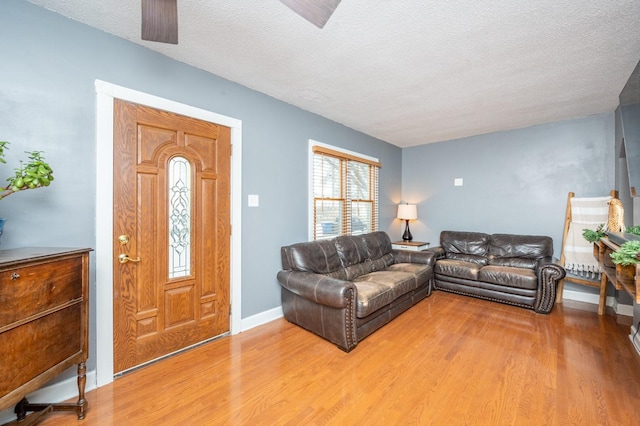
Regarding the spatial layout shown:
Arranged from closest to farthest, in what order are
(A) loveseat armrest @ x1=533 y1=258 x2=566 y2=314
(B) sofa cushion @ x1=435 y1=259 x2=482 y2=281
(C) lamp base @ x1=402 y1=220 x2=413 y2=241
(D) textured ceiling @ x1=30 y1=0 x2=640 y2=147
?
(D) textured ceiling @ x1=30 y1=0 x2=640 y2=147 → (A) loveseat armrest @ x1=533 y1=258 x2=566 y2=314 → (B) sofa cushion @ x1=435 y1=259 x2=482 y2=281 → (C) lamp base @ x1=402 y1=220 x2=413 y2=241

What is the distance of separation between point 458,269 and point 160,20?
418 centimetres

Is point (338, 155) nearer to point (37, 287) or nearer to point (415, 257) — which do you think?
point (415, 257)

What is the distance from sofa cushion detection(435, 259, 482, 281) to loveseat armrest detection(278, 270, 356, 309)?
209cm

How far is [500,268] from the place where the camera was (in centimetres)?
362

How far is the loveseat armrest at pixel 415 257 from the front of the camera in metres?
3.90

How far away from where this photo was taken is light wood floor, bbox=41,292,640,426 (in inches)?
64.6

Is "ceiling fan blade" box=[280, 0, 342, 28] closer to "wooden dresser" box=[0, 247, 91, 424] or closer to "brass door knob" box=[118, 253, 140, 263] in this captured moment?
"wooden dresser" box=[0, 247, 91, 424]

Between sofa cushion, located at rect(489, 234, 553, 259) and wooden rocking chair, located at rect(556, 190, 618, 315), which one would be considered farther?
sofa cushion, located at rect(489, 234, 553, 259)

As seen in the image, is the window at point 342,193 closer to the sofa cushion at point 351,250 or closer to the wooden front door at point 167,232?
the sofa cushion at point 351,250

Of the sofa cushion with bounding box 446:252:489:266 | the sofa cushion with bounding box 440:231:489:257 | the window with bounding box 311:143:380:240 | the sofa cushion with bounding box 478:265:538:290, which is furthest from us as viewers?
the sofa cushion with bounding box 440:231:489:257

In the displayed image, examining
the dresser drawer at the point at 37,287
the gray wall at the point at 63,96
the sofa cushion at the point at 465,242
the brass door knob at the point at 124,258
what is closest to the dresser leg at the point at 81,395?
the gray wall at the point at 63,96

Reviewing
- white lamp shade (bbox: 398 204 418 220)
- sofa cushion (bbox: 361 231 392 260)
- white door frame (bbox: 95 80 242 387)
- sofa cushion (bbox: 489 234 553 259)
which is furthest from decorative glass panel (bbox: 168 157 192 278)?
sofa cushion (bbox: 489 234 553 259)

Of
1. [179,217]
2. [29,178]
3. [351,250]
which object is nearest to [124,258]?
[179,217]

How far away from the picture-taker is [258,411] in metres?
1.69
